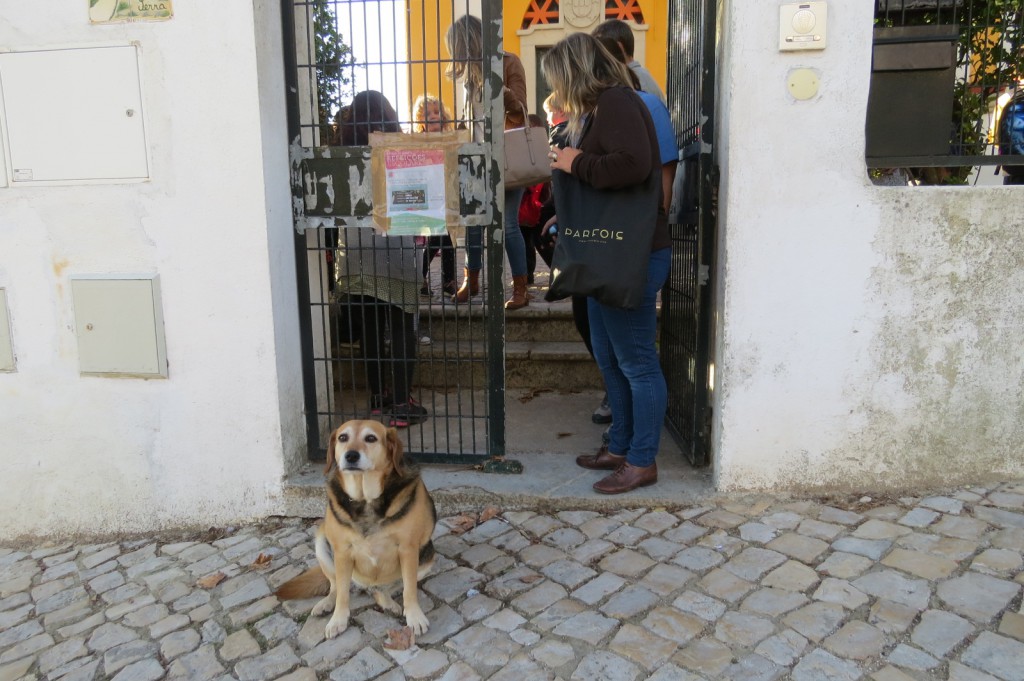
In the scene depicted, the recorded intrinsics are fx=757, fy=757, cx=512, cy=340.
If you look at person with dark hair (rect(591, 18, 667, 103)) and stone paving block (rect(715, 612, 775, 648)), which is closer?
stone paving block (rect(715, 612, 775, 648))

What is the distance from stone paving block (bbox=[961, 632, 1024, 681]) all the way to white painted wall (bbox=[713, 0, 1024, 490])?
1208 mm

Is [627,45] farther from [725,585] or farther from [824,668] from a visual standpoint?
[824,668]

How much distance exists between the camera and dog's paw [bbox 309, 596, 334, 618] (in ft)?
9.91

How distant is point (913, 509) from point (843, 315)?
38.4 inches

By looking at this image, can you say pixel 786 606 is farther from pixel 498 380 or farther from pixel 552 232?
pixel 552 232

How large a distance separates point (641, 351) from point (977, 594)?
169 cm

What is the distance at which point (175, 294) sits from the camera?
3.80 metres

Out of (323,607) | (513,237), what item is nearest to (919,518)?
(323,607)

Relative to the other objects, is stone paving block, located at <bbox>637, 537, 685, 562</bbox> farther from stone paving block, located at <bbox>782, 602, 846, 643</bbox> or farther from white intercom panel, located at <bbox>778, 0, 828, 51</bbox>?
white intercom panel, located at <bbox>778, 0, 828, 51</bbox>

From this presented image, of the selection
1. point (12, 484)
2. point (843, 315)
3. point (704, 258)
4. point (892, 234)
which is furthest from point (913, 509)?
point (12, 484)

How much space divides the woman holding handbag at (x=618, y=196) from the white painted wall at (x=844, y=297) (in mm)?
347

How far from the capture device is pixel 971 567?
3059mm

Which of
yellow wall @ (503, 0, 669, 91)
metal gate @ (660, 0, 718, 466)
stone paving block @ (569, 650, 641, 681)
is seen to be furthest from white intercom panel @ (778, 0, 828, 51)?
yellow wall @ (503, 0, 669, 91)

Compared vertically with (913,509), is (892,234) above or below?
above
